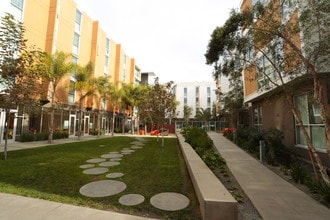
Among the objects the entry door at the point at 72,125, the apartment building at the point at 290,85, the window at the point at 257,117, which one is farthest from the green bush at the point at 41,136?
the window at the point at 257,117

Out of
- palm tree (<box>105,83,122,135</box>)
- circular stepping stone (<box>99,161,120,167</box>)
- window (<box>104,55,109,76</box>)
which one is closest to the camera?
circular stepping stone (<box>99,161,120,167</box>)

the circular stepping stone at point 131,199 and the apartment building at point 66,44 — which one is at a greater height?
the apartment building at point 66,44

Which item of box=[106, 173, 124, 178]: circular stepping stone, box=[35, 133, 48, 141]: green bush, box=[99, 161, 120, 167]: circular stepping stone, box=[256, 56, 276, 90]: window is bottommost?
box=[106, 173, 124, 178]: circular stepping stone

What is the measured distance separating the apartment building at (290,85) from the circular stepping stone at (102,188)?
18.1ft

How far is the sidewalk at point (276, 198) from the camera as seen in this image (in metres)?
3.65

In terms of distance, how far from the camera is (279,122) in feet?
38.6

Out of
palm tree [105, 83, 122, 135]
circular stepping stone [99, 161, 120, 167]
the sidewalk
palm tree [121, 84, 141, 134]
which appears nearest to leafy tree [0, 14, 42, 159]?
circular stepping stone [99, 161, 120, 167]

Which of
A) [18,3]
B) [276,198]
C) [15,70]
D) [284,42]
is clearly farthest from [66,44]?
[276,198]

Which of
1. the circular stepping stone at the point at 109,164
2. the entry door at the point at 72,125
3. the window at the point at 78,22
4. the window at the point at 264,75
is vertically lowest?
the circular stepping stone at the point at 109,164

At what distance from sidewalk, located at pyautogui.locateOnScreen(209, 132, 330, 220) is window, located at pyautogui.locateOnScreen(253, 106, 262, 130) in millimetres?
10082

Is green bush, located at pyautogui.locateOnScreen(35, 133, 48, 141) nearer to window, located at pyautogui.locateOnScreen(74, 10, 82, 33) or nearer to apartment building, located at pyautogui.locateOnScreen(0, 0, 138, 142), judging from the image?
apartment building, located at pyautogui.locateOnScreen(0, 0, 138, 142)

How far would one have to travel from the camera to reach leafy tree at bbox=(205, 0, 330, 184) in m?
5.09

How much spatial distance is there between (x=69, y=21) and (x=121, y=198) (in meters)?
21.5

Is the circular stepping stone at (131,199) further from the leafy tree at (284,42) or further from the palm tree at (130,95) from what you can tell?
the palm tree at (130,95)
